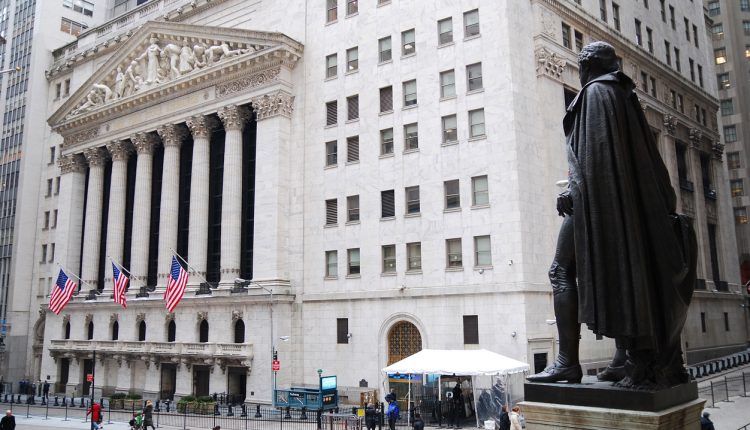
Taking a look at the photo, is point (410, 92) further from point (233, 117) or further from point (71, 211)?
point (71, 211)

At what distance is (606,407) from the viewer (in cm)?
661

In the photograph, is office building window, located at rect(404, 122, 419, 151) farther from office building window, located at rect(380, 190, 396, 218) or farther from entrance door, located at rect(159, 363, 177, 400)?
entrance door, located at rect(159, 363, 177, 400)

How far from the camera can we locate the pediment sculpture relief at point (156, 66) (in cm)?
4944

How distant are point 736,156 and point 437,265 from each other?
5580cm

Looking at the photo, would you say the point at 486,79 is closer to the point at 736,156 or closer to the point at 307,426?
the point at 307,426

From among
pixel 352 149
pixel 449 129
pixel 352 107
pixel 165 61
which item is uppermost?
pixel 165 61

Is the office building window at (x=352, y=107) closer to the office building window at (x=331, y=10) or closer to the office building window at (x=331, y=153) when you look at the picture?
the office building window at (x=331, y=153)

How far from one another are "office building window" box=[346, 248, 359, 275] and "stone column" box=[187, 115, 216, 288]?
40.7ft

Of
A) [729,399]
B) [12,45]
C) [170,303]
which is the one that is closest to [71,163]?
[12,45]

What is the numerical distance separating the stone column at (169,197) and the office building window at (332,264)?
587 inches

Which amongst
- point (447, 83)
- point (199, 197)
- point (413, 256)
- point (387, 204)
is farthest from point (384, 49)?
point (199, 197)

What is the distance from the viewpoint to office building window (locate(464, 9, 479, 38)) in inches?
1539

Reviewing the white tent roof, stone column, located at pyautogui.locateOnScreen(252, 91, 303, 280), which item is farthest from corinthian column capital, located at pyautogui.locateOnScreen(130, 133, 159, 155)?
the white tent roof

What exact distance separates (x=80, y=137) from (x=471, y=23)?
1628 inches
